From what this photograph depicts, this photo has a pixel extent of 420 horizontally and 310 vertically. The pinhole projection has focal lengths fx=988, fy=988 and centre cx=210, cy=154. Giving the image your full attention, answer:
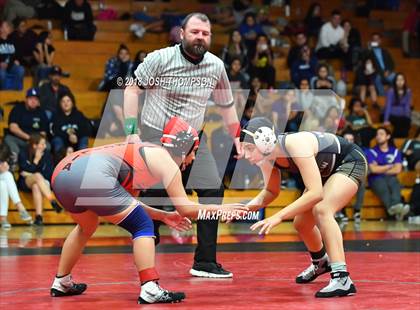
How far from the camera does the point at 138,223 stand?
6.13 m

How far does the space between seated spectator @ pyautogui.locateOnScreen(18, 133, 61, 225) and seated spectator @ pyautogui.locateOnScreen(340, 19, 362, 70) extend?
21.8 feet

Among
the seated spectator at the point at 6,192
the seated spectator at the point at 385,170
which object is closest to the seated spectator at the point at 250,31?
Answer: the seated spectator at the point at 385,170

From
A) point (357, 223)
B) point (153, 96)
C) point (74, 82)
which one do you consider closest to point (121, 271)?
point (153, 96)

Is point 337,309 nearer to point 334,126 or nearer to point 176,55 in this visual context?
point 176,55

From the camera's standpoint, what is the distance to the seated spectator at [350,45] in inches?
697

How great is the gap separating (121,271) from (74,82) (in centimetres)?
850

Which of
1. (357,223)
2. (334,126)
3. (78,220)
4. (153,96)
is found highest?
(153,96)

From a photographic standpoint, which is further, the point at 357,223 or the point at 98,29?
the point at 98,29

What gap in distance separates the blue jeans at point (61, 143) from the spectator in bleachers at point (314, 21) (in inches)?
235

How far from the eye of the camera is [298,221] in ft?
23.1

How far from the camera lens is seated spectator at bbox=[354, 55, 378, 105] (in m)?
16.8

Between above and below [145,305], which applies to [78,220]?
above

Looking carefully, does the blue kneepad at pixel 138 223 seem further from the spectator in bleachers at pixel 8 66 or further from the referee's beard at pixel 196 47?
the spectator in bleachers at pixel 8 66

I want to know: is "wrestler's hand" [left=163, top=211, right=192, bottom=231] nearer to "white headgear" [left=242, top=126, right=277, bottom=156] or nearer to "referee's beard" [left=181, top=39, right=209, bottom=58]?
"white headgear" [left=242, top=126, right=277, bottom=156]
